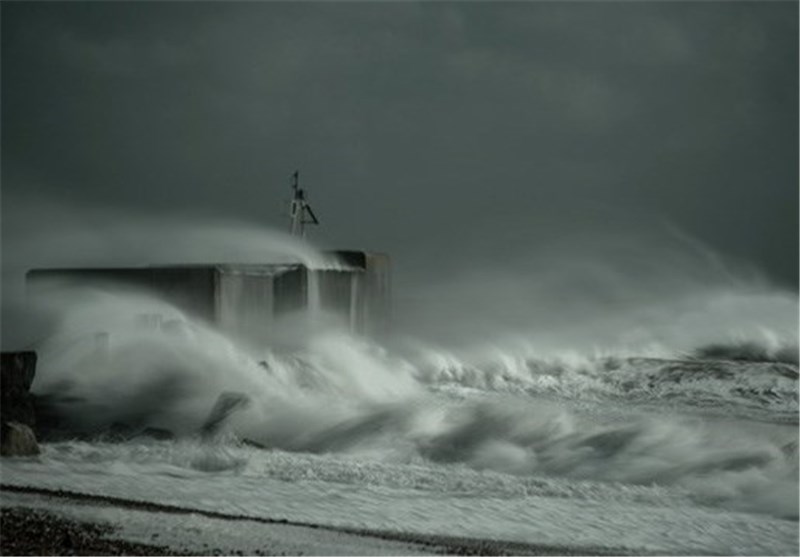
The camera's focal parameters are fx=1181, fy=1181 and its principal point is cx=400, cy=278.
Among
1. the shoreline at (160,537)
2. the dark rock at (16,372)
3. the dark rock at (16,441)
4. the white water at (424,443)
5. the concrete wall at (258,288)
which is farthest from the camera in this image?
the concrete wall at (258,288)

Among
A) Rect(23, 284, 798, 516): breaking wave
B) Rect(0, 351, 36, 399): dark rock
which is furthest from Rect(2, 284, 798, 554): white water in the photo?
Rect(0, 351, 36, 399): dark rock

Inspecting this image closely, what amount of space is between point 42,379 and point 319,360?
357 cm

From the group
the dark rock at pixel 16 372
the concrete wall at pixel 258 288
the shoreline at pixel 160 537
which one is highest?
the concrete wall at pixel 258 288

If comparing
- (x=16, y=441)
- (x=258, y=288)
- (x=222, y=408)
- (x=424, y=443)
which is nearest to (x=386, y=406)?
(x=222, y=408)

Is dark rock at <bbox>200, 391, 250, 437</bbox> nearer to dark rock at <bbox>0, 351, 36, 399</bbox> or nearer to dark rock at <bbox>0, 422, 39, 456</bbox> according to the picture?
dark rock at <bbox>0, 351, 36, 399</bbox>

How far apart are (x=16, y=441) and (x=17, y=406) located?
24.9 inches

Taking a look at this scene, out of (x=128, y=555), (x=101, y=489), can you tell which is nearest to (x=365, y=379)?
(x=101, y=489)

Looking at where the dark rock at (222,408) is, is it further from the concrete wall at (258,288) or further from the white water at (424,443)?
the concrete wall at (258,288)

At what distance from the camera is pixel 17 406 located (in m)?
9.66

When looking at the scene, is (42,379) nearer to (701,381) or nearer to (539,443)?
(539,443)

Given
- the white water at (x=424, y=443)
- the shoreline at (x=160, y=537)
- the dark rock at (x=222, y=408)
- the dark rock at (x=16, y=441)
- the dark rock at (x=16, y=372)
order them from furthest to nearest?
the dark rock at (x=222, y=408) → the dark rock at (x=16, y=372) → the dark rock at (x=16, y=441) → the white water at (x=424, y=443) → the shoreline at (x=160, y=537)

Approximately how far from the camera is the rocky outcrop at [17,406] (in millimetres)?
9062

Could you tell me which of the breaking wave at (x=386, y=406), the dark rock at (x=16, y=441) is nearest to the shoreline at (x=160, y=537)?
the dark rock at (x=16, y=441)

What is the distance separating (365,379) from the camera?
564 inches
